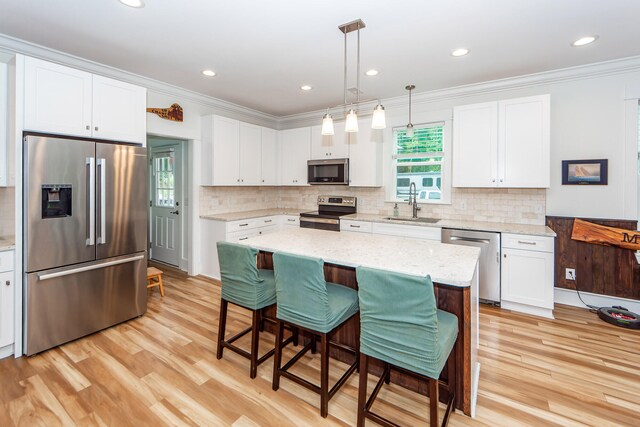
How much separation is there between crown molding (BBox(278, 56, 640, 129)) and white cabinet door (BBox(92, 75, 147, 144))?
3.15 m

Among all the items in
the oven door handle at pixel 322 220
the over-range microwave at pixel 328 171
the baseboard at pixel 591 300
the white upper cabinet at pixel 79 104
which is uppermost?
the white upper cabinet at pixel 79 104

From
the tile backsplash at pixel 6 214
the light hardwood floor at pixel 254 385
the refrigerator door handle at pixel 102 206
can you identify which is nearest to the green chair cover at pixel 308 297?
the light hardwood floor at pixel 254 385

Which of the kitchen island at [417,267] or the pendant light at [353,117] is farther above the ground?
the pendant light at [353,117]

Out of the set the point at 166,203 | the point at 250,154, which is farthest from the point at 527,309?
the point at 166,203

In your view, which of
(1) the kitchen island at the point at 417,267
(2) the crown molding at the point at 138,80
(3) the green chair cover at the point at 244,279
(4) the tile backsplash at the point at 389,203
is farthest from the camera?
(4) the tile backsplash at the point at 389,203

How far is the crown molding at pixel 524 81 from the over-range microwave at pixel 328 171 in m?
1.00

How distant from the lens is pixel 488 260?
3.40m

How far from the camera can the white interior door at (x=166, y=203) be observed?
194 inches

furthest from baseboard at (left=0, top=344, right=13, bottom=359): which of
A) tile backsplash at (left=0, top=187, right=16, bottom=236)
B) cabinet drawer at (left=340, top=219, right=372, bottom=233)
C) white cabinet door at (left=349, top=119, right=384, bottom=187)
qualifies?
white cabinet door at (left=349, top=119, right=384, bottom=187)

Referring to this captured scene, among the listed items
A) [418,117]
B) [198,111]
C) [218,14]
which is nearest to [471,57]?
[418,117]

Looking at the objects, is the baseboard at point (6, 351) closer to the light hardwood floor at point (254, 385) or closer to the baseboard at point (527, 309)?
the light hardwood floor at point (254, 385)

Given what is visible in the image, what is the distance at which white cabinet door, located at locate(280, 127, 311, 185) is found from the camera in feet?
17.0

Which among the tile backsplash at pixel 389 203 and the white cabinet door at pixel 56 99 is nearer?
the white cabinet door at pixel 56 99

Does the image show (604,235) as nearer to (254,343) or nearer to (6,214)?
(254,343)
